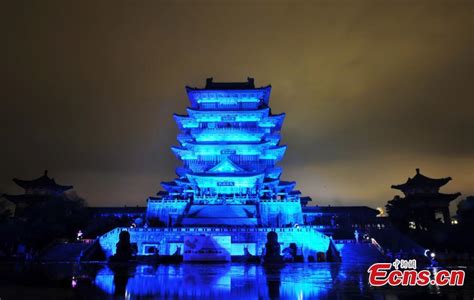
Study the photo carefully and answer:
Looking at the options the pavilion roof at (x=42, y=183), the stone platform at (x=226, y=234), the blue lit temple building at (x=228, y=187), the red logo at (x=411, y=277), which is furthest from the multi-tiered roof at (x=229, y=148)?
the red logo at (x=411, y=277)

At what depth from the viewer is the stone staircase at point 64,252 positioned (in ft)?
86.2

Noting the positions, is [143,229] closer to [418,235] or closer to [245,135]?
[245,135]

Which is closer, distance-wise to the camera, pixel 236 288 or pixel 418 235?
pixel 236 288

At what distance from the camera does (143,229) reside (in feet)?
96.1

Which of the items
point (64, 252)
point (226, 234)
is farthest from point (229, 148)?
point (64, 252)

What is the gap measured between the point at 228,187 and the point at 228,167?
2538mm

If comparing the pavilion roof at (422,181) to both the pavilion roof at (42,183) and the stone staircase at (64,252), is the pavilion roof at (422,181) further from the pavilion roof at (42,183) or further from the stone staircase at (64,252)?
the pavilion roof at (42,183)

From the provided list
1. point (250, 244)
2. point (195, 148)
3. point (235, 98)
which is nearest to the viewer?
point (250, 244)

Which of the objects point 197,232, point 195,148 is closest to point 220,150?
point 195,148

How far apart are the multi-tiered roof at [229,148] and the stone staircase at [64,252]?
13379 millimetres

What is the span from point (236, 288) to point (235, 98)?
3772 cm

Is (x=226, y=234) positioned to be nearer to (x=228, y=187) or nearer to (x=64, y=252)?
(x=228, y=187)

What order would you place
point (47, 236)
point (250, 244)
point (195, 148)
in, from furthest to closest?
point (195, 148), point (47, 236), point (250, 244)


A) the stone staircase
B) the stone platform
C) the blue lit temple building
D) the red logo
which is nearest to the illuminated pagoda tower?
the blue lit temple building
